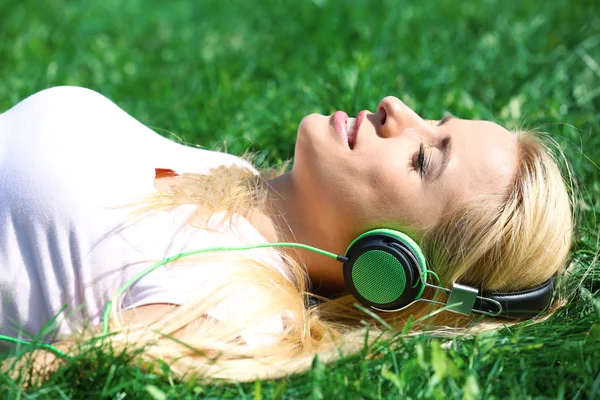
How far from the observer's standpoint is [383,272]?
262cm

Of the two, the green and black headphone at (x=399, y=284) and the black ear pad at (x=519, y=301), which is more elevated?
the green and black headphone at (x=399, y=284)

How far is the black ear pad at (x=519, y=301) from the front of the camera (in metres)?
2.75

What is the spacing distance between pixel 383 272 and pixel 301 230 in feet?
1.50

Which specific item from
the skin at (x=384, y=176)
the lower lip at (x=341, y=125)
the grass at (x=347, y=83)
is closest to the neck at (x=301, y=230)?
the skin at (x=384, y=176)

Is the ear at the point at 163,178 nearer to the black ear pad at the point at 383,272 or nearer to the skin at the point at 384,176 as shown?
the skin at the point at 384,176

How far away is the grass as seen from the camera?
2266 millimetres

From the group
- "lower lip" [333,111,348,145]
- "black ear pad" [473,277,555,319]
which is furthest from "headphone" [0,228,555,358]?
"lower lip" [333,111,348,145]

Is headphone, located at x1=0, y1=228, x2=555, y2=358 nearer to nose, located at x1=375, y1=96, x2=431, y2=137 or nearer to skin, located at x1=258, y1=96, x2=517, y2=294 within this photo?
skin, located at x1=258, y1=96, x2=517, y2=294

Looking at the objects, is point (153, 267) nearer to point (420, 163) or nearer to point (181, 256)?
point (181, 256)

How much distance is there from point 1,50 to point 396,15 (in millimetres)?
2988

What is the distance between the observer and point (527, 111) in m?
4.18

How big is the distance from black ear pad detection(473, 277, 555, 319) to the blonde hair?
3 centimetres

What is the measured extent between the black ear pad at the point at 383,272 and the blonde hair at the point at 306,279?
115 millimetres

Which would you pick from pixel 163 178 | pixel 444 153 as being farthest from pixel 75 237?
pixel 444 153
